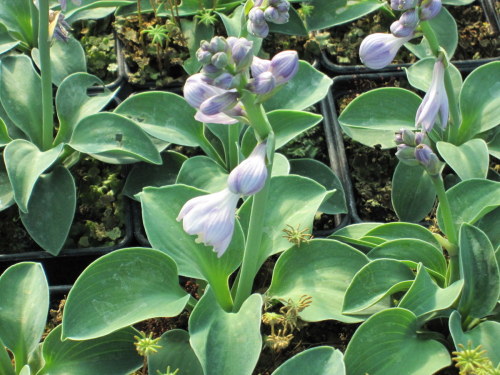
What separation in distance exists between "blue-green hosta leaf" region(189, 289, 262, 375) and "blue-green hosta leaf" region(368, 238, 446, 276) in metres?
0.37

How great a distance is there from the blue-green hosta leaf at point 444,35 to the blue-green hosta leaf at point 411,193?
21.0 inches

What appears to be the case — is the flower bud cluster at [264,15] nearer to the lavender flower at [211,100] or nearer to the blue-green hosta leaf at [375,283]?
the lavender flower at [211,100]

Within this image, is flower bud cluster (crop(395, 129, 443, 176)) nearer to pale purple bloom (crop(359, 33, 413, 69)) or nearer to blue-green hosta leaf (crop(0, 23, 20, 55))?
pale purple bloom (crop(359, 33, 413, 69))

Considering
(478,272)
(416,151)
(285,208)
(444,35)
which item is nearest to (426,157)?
(416,151)

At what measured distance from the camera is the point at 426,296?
5.07 feet

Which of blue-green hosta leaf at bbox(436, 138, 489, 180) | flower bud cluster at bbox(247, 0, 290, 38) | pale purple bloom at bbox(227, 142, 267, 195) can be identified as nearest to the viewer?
pale purple bloom at bbox(227, 142, 267, 195)

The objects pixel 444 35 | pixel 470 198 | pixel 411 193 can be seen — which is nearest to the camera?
pixel 470 198

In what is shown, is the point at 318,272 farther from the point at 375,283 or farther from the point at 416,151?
the point at 416,151

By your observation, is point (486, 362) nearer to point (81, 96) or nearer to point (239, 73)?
point (239, 73)

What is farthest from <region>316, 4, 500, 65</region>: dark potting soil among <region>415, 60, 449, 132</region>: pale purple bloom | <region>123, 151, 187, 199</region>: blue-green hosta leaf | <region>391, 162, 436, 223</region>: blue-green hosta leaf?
<region>415, 60, 449, 132</region>: pale purple bloom

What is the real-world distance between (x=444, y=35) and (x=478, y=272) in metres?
1.09

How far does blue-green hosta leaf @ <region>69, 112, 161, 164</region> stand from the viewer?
190cm

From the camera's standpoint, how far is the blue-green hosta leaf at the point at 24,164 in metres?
1.78

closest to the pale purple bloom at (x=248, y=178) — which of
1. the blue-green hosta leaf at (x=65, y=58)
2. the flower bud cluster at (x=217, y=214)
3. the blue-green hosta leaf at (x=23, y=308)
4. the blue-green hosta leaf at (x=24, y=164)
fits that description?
the flower bud cluster at (x=217, y=214)
